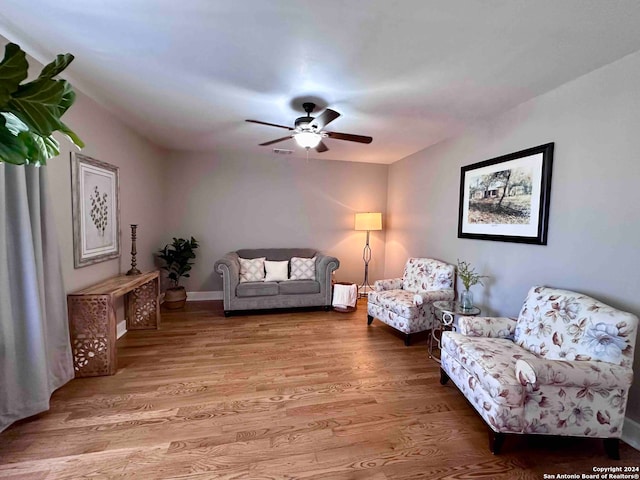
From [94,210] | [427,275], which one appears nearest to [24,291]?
[94,210]

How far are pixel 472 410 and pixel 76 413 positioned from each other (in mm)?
2826

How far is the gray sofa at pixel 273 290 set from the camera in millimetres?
3836

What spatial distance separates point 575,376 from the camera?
151 cm

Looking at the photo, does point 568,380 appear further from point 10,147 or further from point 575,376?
point 10,147

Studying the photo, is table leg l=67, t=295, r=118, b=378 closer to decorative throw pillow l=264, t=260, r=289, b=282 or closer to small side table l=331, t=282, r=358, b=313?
decorative throw pillow l=264, t=260, r=289, b=282

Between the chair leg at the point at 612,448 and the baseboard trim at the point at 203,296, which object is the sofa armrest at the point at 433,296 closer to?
the chair leg at the point at 612,448

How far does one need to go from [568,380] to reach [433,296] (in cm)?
153

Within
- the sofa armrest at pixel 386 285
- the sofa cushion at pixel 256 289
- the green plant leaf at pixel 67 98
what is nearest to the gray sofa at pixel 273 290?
the sofa cushion at pixel 256 289

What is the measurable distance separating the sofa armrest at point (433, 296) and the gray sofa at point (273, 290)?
1.47 meters

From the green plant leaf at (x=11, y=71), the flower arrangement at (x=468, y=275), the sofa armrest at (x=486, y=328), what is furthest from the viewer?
the flower arrangement at (x=468, y=275)

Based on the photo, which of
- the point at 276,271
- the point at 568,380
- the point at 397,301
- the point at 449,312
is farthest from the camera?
the point at 276,271

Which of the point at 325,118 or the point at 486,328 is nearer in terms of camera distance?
the point at 486,328

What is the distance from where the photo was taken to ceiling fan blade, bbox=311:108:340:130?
227 centimetres

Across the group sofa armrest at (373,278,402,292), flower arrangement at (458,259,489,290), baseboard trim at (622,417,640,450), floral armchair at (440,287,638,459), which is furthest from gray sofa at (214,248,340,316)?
baseboard trim at (622,417,640,450)
